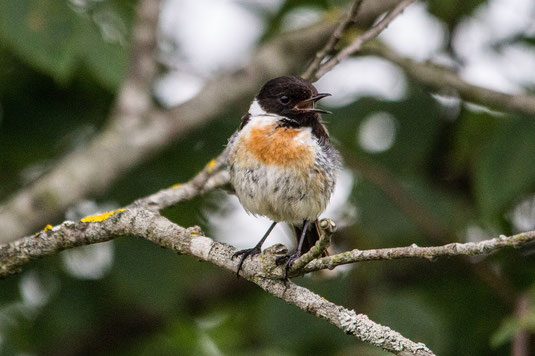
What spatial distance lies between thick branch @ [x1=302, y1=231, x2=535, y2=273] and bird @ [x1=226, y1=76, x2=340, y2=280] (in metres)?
1.39

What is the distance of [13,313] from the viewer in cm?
575

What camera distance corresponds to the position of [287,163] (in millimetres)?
4004

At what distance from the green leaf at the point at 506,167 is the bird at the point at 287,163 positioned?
111 centimetres

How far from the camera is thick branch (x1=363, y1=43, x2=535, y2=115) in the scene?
5125mm

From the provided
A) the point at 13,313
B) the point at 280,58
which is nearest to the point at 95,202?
the point at 13,313

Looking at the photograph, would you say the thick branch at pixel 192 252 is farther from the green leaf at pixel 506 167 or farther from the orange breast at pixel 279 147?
the green leaf at pixel 506 167

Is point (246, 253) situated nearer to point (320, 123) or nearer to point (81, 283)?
point (320, 123)

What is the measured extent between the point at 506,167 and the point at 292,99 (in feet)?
4.77

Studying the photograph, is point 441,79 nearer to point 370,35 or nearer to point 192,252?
point 370,35

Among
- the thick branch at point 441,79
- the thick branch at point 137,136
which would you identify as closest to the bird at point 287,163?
the thick branch at point 137,136

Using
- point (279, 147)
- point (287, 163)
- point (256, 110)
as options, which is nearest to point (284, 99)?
point (256, 110)

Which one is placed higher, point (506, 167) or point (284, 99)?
point (284, 99)

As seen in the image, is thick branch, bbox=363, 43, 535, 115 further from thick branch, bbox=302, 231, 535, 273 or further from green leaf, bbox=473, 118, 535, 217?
thick branch, bbox=302, 231, 535, 273

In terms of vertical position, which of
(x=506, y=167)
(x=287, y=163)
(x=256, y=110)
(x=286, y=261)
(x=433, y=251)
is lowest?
(x=433, y=251)
